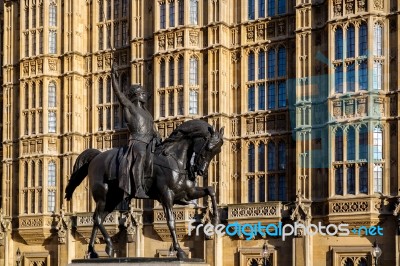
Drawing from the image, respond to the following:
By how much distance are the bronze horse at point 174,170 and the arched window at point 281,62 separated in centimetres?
2264

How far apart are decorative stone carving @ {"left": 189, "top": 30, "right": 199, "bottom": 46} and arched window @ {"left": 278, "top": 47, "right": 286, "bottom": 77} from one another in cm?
438

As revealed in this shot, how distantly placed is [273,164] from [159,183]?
22.9 m

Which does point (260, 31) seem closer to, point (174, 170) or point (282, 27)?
point (282, 27)

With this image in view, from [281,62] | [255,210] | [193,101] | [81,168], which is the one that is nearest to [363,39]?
[281,62]

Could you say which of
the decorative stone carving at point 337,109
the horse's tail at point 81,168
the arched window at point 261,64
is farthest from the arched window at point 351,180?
the horse's tail at point 81,168

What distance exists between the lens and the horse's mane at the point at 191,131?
712 inches

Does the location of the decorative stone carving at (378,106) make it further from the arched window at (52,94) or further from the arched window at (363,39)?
the arched window at (52,94)

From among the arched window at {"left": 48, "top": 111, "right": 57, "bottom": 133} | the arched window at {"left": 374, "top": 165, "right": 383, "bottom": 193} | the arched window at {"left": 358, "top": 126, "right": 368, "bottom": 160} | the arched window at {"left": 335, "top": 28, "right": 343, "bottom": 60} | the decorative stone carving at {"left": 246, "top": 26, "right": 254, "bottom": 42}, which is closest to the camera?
the arched window at {"left": 374, "top": 165, "right": 383, "bottom": 193}

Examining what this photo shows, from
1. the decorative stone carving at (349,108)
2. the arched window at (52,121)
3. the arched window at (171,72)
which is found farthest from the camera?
the arched window at (52,121)

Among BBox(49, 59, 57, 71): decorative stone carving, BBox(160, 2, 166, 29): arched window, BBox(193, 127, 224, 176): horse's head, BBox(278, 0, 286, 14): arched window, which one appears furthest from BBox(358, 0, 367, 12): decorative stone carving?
BBox(193, 127, 224, 176): horse's head

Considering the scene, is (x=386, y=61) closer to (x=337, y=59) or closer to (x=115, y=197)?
(x=337, y=59)

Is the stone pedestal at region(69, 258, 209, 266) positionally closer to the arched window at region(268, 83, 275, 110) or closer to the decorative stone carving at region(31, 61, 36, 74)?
the arched window at region(268, 83, 275, 110)

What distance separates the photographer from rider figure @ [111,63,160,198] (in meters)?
18.4

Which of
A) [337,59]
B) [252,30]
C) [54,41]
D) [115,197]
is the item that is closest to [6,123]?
[54,41]
